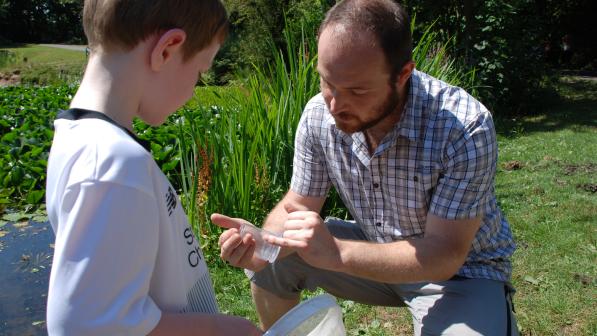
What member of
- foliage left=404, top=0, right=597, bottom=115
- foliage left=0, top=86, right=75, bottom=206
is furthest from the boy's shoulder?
foliage left=404, top=0, right=597, bottom=115

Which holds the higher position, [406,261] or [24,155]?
[406,261]

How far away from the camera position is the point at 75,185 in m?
1.03

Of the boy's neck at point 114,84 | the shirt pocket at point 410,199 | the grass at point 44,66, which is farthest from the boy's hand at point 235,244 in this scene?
the grass at point 44,66

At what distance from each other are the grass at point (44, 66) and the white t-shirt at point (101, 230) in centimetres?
1736

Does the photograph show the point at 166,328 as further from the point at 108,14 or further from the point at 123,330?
the point at 108,14

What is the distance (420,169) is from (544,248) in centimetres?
219

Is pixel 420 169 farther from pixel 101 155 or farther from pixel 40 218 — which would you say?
pixel 40 218

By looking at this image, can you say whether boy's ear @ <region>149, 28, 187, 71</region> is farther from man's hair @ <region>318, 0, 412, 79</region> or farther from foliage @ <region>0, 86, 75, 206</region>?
foliage @ <region>0, 86, 75, 206</region>

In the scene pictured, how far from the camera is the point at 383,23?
1.90 m

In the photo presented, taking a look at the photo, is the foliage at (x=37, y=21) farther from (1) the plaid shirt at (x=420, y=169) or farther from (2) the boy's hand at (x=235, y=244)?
(2) the boy's hand at (x=235, y=244)

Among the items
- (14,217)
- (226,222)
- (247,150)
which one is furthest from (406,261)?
(14,217)

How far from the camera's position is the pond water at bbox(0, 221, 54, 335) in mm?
3021

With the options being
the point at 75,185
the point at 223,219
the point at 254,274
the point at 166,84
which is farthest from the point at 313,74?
the point at 75,185

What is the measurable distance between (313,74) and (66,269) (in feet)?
10.2
